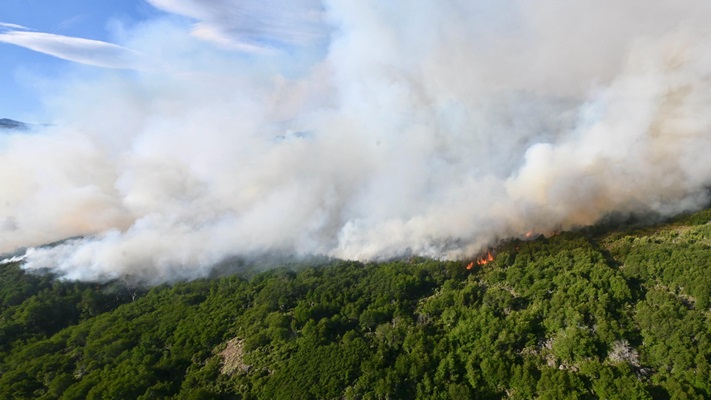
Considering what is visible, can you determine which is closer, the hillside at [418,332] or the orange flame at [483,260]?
the hillside at [418,332]

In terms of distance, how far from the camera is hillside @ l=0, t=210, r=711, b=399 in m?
61.4

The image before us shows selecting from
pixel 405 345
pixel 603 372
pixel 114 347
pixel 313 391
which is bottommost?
Answer: pixel 114 347

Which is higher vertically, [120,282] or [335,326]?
[335,326]

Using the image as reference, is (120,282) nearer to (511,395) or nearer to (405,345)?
(405,345)

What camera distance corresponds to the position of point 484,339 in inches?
2756

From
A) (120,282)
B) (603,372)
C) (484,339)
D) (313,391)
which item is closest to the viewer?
(603,372)

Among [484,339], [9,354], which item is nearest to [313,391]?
[484,339]

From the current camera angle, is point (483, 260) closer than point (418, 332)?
No

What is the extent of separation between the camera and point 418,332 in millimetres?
74188

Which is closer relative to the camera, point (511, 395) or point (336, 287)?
point (511, 395)

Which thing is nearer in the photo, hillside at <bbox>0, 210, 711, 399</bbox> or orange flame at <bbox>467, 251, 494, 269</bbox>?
hillside at <bbox>0, 210, 711, 399</bbox>

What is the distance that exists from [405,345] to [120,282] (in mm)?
90208

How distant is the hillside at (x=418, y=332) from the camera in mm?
61438

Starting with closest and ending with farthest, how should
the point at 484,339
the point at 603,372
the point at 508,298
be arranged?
the point at 603,372
the point at 484,339
the point at 508,298
